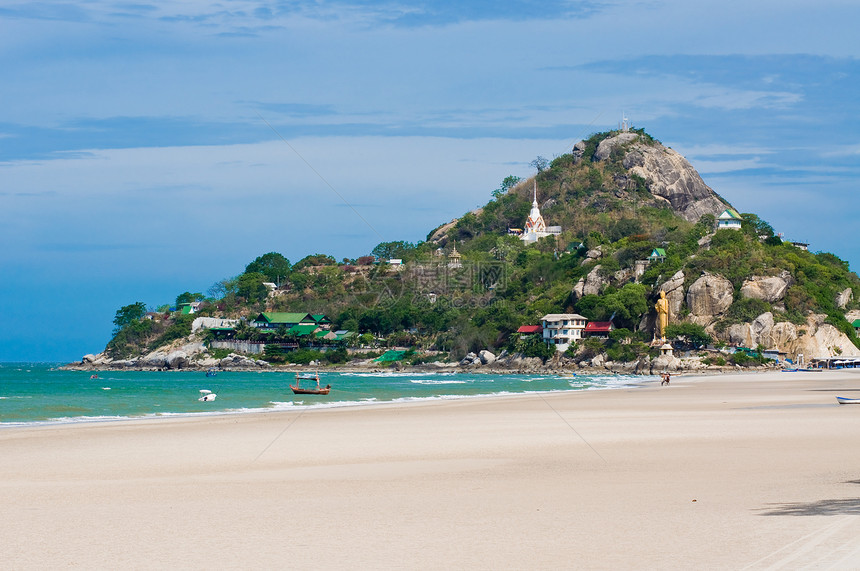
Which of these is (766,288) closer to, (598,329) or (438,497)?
(598,329)

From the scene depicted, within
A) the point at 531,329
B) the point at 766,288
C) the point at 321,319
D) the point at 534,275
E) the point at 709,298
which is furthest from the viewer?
the point at 321,319

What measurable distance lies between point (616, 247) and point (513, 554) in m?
118

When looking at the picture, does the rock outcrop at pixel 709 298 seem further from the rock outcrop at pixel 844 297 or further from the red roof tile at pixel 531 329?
the red roof tile at pixel 531 329

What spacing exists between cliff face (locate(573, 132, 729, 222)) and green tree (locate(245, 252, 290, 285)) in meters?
68.8

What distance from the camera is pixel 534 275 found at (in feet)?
434

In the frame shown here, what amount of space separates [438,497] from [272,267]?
162629 mm

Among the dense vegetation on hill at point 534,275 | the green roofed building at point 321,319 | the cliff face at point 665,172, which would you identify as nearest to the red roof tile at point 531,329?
the dense vegetation on hill at point 534,275

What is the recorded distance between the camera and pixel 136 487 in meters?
14.8

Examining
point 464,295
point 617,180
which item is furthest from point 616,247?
point 617,180

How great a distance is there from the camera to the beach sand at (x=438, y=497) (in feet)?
31.1

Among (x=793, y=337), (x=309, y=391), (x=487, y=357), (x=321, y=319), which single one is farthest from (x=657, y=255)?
(x=309, y=391)

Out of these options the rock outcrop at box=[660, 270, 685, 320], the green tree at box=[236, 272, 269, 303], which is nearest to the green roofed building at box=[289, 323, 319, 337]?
the green tree at box=[236, 272, 269, 303]

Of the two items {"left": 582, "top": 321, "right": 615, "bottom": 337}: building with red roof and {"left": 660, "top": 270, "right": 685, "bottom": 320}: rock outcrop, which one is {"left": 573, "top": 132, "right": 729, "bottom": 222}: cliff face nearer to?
{"left": 660, "top": 270, "right": 685, "bottom": 320}: rock outcrop

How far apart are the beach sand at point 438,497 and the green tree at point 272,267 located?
145281 mm
